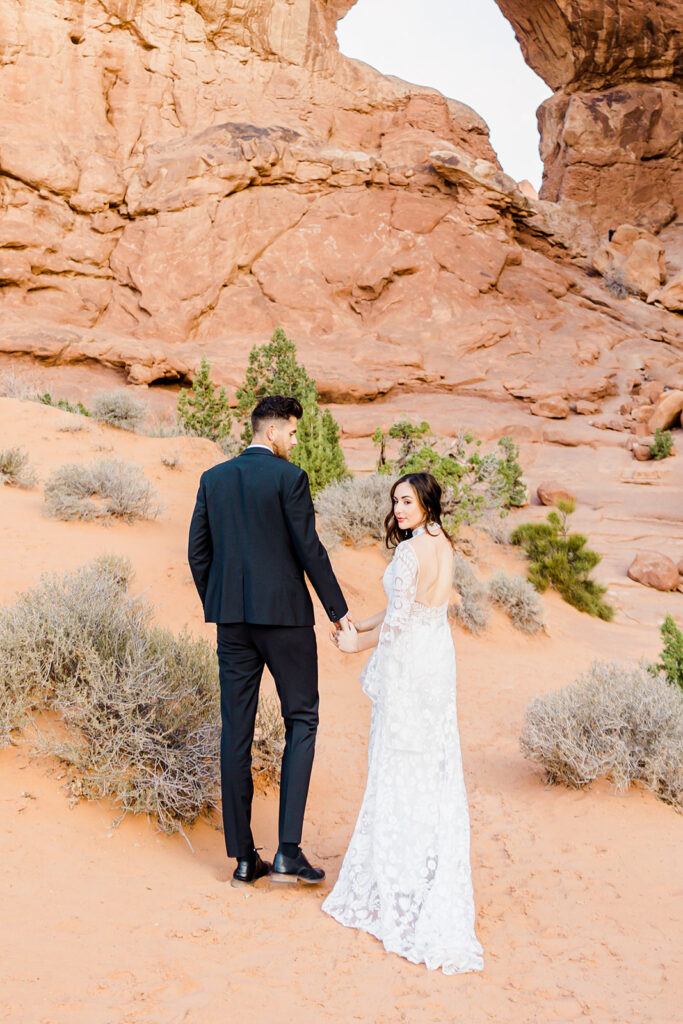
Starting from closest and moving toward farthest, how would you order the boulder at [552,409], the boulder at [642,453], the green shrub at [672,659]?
the green shrub at [672,659] → the boulder at [642,453] → the boulder at [552,409]

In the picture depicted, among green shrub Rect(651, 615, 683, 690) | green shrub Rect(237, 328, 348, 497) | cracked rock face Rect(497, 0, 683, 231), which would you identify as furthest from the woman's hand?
cracked rock face Rect(497, 0, 683, 231)

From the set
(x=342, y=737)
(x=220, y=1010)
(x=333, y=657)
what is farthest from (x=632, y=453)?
(x=220, y=1010)

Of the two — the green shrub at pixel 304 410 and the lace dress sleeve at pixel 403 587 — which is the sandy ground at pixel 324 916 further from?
the green shrub at pixel 304 410

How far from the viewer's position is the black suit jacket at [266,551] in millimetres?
3211

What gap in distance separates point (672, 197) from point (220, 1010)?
4182 centimetres

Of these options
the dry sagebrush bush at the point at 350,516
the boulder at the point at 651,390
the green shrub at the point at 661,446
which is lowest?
the dry sagebrush bush at the point at 350,516

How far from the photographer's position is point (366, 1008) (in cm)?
243

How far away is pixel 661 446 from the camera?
1870 centimetres

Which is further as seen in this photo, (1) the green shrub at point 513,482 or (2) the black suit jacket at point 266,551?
(1) the green shrub at point 513,482

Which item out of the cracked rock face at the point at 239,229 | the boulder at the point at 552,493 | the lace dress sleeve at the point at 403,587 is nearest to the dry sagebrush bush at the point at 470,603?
the lace dress sleeve at the point at 403,587

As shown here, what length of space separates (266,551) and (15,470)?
→ 7.26 meters

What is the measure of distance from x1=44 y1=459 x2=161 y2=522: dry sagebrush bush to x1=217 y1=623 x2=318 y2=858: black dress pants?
214 inches

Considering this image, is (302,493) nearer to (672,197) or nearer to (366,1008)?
(366,1008)

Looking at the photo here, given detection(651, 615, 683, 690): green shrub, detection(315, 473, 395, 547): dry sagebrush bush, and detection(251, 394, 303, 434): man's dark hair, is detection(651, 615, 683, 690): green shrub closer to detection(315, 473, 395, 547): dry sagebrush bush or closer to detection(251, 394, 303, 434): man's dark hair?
detection(251, 394, 303, 434): man's dark hair
